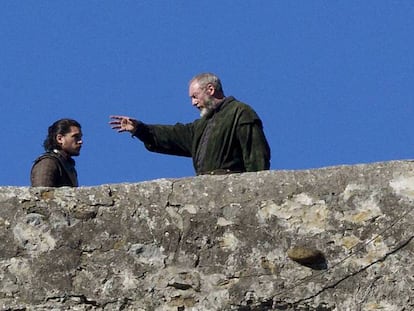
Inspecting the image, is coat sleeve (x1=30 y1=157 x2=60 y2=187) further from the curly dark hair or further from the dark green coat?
the dark green coat

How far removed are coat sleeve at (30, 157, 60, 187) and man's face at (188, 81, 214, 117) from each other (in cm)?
112

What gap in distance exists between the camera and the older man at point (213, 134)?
38.7 feet

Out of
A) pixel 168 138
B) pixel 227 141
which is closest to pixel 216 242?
pixel 227 141

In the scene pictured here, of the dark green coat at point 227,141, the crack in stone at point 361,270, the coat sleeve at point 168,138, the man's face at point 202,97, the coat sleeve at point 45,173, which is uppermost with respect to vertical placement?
the man's face at point 202,97

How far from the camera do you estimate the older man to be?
38.7 feet

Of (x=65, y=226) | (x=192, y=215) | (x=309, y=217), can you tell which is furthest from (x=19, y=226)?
(x=309, y=217)

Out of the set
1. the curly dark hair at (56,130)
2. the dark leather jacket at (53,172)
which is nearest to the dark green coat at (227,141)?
the curly dark hair at (56,130)

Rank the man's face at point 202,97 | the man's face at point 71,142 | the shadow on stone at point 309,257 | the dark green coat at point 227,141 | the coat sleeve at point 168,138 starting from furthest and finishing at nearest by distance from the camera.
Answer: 1. the coat sleeve at point 168,138
2. the man's face at point 202,97
3. the man's face at point 71,142
4. the dark green coat at point 227,141
5. the shadow on stone at point 309,257

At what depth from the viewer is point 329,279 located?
10477mm

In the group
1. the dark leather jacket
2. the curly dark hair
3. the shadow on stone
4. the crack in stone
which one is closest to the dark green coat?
the curly dark hair

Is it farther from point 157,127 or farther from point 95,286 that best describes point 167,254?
point 157,127

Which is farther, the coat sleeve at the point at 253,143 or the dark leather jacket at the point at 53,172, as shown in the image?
the coat sleeve at the point at 253,143

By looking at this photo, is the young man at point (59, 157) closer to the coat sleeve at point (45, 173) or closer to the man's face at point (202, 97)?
the coat sleeve at point (45, 173)

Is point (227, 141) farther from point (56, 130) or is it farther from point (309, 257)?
point (309, 257)
